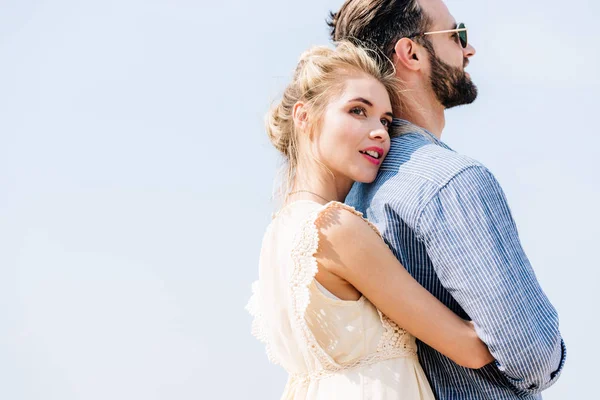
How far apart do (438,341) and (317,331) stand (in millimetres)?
475

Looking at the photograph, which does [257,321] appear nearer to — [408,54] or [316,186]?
[316,186]

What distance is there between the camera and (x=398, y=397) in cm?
316

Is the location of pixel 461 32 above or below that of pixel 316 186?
above

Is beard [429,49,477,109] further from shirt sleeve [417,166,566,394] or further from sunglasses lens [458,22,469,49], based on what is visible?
shirt sleeve [417,166,566,394]

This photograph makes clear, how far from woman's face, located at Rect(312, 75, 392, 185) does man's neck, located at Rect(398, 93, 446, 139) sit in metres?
0.30

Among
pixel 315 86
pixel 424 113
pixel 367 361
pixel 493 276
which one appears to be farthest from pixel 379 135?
pixel 367 361

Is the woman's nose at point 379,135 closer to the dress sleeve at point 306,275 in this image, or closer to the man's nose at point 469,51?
the dress sleeve at point 306,275

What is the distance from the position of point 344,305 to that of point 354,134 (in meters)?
0.81

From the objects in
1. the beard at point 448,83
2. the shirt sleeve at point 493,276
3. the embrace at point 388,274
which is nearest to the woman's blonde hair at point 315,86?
the embrace at point 388,274

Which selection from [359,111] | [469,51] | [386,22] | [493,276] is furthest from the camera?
[469,51]

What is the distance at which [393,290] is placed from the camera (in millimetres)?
3127

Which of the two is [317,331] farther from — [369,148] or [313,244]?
[369,148]

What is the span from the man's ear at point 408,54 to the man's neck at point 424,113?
0.59 ft

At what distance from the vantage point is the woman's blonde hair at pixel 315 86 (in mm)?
3691
